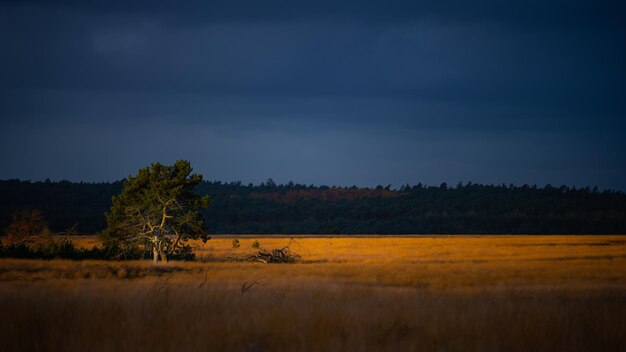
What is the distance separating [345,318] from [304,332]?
1.28 m

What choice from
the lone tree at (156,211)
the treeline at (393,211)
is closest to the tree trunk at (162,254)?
the lone tree at (156,211)

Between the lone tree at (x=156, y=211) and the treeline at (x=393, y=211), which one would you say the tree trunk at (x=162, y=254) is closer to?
the lone tree at (x=156, y=211)

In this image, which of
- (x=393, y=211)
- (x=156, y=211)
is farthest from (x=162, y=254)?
(x=393, y=211)

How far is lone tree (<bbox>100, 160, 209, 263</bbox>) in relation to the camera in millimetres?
34250

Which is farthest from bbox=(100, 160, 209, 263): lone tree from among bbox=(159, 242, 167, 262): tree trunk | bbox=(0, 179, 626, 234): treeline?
bbox=(0, 179, 626, 234): treeline

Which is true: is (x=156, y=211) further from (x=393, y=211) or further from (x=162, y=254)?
(x=393, y=211)

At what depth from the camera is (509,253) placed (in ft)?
158

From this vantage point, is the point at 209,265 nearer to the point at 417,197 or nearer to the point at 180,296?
the point at 180,296

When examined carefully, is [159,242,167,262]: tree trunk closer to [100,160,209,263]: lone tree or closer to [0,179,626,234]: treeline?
[100,160,209,263]: lone tree

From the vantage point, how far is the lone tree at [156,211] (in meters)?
34.2

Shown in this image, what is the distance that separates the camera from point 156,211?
3394 centimetres

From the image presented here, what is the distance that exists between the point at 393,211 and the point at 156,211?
356 ft

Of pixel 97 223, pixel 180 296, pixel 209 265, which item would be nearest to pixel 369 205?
pixel 97 223

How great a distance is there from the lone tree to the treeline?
62.2m
